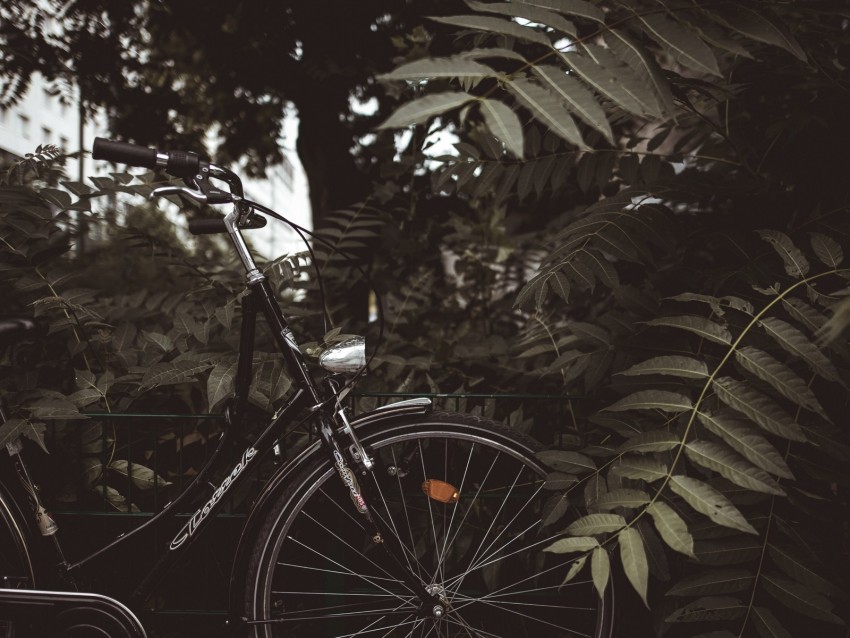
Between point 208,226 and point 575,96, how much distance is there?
1.07 meters

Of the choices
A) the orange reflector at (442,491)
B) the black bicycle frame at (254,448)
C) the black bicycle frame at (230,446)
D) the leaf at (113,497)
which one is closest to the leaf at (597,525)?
the orange reflector at (442,491)

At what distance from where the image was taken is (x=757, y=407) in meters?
1.43

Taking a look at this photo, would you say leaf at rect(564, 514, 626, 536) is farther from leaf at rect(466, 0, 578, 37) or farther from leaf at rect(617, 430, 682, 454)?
leaf at rect(466, 0, 578, 37)

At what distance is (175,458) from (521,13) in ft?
6.04

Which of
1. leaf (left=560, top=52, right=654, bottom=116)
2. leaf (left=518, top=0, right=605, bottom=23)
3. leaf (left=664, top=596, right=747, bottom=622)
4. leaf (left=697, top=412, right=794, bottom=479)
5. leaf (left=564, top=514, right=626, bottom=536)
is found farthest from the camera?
leaf (left=664, top=596, right=747, bottom=622)

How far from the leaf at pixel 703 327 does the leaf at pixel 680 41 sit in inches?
23.8

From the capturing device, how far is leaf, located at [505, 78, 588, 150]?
1.00 metres

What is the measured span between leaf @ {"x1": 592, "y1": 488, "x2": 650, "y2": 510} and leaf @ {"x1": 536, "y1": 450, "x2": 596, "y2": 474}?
0.72ft

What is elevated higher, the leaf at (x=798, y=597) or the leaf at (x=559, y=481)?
the leaf at (x=559, y=481)

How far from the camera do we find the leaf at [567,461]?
1.73 metres

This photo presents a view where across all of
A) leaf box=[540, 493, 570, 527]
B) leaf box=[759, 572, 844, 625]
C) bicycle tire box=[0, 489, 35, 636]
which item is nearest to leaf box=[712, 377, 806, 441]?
leaf box=[759, 572, 844, 625]

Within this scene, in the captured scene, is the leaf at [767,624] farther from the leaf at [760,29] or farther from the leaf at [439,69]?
the leaf at [439,69]

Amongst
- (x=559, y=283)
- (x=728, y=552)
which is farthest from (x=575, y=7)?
(x=728, y=552)

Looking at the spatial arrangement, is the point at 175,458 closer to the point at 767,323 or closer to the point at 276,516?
the point at 276,516
